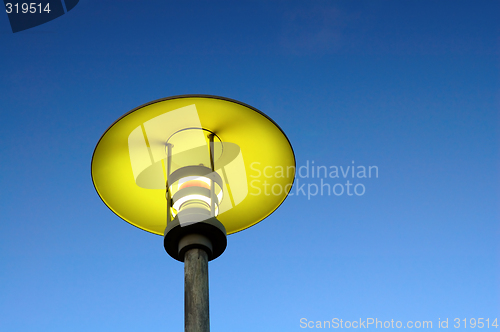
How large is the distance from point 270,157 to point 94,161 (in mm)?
1522

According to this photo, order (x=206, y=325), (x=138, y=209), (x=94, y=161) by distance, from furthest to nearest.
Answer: (x=138, y=209)
(x=94, y=161)
(x=206, y=325)

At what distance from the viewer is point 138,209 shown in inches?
170

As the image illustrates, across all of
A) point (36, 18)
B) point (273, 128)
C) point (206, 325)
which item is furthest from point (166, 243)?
point (36, 18)

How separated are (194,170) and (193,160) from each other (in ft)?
0.58

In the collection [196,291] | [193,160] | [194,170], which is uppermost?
[193,160]

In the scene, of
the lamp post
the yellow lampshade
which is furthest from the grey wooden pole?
the yellow lampshade

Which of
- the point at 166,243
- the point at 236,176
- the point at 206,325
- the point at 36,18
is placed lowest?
the point at 206,325

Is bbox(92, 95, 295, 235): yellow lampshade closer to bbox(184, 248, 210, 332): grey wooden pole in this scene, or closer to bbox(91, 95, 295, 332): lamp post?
bbox(91, 95, 295, 332): lamp post

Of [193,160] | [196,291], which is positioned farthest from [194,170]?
[196,291]

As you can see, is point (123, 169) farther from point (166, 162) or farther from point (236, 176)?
point (236, 176)

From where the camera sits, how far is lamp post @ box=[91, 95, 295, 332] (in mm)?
3510

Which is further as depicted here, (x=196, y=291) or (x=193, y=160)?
(x=193, y=160)

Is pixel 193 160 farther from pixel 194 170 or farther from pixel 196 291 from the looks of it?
pixel 196 291

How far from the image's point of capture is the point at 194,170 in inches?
150
